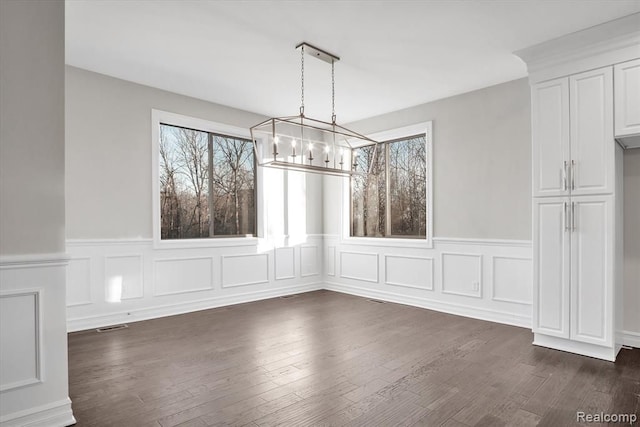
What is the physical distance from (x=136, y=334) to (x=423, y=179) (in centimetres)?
411

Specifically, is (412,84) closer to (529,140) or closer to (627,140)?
(529,140)

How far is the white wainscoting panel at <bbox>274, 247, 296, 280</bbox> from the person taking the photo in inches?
233

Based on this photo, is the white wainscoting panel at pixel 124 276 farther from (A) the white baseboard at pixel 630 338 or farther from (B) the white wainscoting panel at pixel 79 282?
(A) the white baseboard at pixel 630 338

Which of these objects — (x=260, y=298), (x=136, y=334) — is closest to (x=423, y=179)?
(x=260, y=298)

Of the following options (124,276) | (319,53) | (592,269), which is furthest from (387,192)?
(124,276)

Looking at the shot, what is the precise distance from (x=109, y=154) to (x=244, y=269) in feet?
7.68

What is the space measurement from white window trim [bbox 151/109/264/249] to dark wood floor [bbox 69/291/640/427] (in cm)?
102

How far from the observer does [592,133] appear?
3.23 m

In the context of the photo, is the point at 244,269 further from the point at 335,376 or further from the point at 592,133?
the point at 592,133

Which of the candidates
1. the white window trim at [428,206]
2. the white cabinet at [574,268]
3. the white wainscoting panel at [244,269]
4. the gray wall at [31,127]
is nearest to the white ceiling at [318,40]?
the white window trim at [428,206]

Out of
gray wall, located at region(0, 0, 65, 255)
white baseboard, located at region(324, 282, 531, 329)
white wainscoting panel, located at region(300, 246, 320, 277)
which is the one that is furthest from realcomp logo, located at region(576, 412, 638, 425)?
white wainscoting panel, located at region(300, 246, 320, 277)

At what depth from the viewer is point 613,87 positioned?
3.13 m

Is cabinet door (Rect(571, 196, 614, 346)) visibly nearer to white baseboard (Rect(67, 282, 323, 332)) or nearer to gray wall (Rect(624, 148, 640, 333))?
gray wall (Rect(624, 148, 640, 333))

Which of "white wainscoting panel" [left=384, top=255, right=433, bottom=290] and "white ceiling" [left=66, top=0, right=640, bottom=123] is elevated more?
"white ceiling" [left=66, top=0, right=640, bottom=123]
